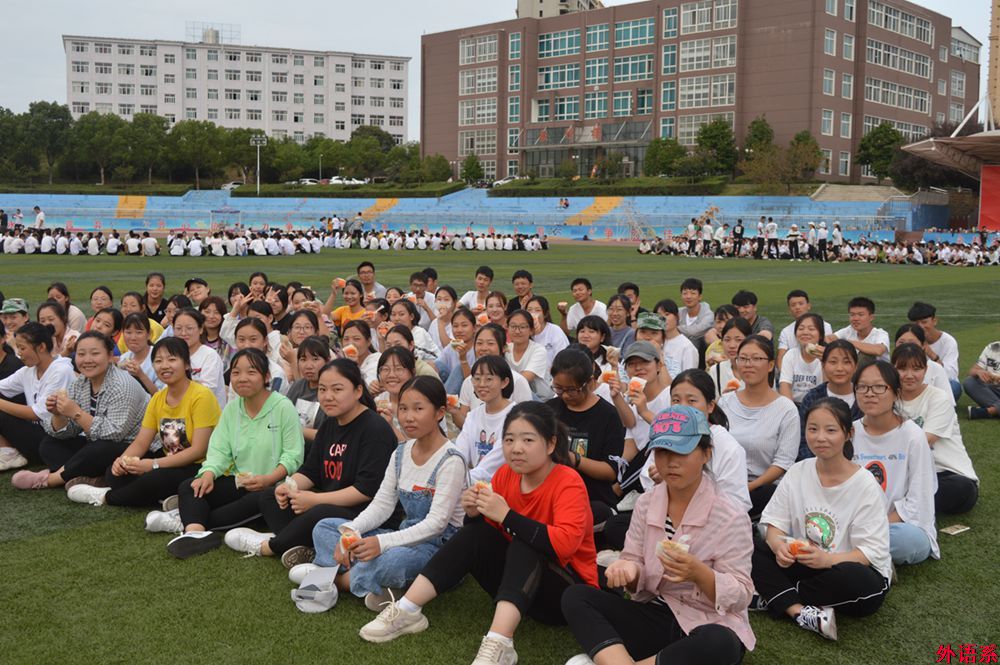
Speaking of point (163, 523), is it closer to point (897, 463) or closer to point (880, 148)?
point (897, 463)

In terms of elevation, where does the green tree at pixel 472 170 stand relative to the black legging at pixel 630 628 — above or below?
above

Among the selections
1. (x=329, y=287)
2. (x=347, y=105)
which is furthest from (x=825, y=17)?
(x=347, y=105)

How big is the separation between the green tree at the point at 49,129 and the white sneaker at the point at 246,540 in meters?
95.3

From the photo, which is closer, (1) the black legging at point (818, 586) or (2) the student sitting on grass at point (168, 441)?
(1) the black legging at point (818, 586)

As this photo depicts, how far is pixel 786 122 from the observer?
240 feet

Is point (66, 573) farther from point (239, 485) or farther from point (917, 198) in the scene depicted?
point (917, 198)

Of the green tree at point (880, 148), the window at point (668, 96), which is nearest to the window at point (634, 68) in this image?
the window at point (668, 96)

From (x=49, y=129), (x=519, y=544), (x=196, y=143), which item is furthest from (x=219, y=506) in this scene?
(x=49, y=129)

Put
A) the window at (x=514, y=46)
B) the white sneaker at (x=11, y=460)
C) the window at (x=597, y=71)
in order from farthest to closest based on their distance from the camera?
1. the window at (x=514, y=46)
2. the window at (x=597, y=71)
3. the white sneaker at (x=11, y=460)

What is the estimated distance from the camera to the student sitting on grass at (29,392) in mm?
7652

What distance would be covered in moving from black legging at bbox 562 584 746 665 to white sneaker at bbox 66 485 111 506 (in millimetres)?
4288

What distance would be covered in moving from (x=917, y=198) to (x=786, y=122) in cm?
1585

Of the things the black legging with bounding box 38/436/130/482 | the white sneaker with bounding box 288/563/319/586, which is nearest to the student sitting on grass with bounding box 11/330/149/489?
the black legging with bounding box 38/436/130/482

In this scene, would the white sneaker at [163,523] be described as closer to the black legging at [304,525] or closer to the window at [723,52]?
the black legging at [304,525]
